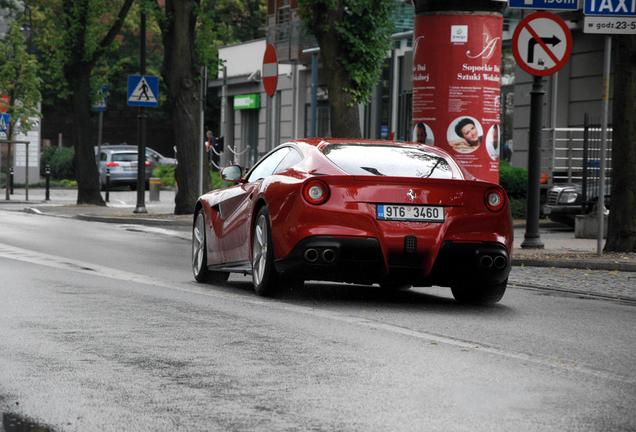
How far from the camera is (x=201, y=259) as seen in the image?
10.9 meters

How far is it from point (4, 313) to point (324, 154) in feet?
9.28

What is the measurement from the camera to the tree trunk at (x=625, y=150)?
13.6m

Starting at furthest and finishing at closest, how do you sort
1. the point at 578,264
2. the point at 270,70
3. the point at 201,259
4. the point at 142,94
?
the point at 142,94 < the point at 270,70 < the point at 578,264 < the point at 201,259

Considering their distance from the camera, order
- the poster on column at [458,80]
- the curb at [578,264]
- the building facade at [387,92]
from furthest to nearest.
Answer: the building facade at [387,92] → the poster on column at [458,80] → the curb at [578,264]

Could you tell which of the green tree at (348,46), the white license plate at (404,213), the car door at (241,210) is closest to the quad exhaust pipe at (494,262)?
the white license plate at (404,213)

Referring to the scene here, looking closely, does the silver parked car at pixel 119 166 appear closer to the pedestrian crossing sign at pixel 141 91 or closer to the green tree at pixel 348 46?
the pedestrian crossing sign at pixel 141 91

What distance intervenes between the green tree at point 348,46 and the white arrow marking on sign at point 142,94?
6.89m

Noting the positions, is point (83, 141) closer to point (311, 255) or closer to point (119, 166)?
point (119, 166)

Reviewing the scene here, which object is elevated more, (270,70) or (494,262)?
(270,70)

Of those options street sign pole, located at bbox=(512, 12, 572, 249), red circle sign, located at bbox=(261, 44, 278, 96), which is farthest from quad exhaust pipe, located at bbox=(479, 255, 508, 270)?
red circle sign, located at bbox=(261, 44, 278, 96)

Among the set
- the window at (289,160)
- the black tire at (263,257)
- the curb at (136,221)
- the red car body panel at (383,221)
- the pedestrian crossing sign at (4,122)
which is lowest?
the curb at (136,221)

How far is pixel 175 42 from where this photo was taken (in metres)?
24.6

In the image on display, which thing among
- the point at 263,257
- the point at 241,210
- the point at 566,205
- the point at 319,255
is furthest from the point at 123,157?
the point at 319,255

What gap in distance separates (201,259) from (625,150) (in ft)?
18.8
